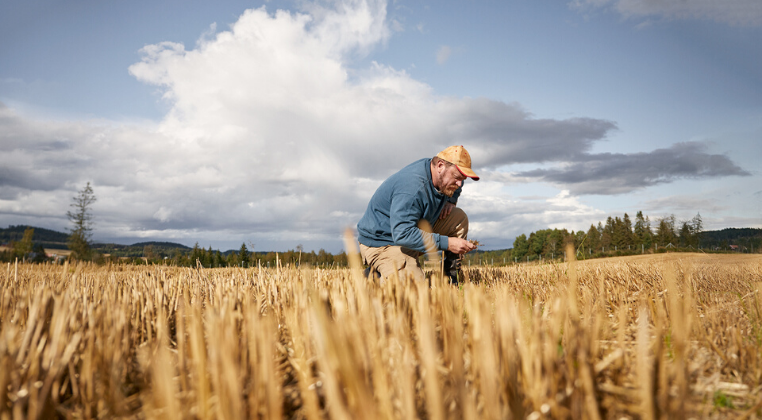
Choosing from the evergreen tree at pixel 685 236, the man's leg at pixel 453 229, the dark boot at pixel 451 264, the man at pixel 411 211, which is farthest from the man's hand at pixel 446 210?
the evergreen tree at pixel 685 236

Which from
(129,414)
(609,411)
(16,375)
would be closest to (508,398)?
(609,411)

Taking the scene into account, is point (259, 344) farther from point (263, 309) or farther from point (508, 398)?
point (263, 309)

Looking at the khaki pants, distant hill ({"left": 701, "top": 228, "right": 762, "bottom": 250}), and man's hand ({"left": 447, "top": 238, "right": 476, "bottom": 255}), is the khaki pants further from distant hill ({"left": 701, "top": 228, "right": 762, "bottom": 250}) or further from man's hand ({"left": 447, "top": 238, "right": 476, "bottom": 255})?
→ distant hill ({"left": 701, "top": 228, "right": 762, "bottom": 250})

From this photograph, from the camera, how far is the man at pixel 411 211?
459 cm

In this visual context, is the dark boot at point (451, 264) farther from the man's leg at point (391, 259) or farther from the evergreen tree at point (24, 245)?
the evergreen tree at point (24, 245)

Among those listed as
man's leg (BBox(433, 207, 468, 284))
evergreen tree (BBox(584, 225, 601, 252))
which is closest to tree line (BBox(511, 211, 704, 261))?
evergreen tree (BBox(584, 225, 601, 252))

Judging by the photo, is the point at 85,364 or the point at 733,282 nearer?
the point at 85,364

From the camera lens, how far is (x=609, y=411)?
4.32ft

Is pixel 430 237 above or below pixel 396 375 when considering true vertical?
above

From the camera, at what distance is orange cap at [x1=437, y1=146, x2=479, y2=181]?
463 cm

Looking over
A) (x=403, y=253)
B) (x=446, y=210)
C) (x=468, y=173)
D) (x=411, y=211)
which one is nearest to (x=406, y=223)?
(x=411, y=211)

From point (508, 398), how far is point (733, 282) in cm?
523

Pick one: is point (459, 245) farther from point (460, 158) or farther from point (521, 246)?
point (521, 246)

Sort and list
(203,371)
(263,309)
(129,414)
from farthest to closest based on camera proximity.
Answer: (263,309)
(129,414)
(203,371)
